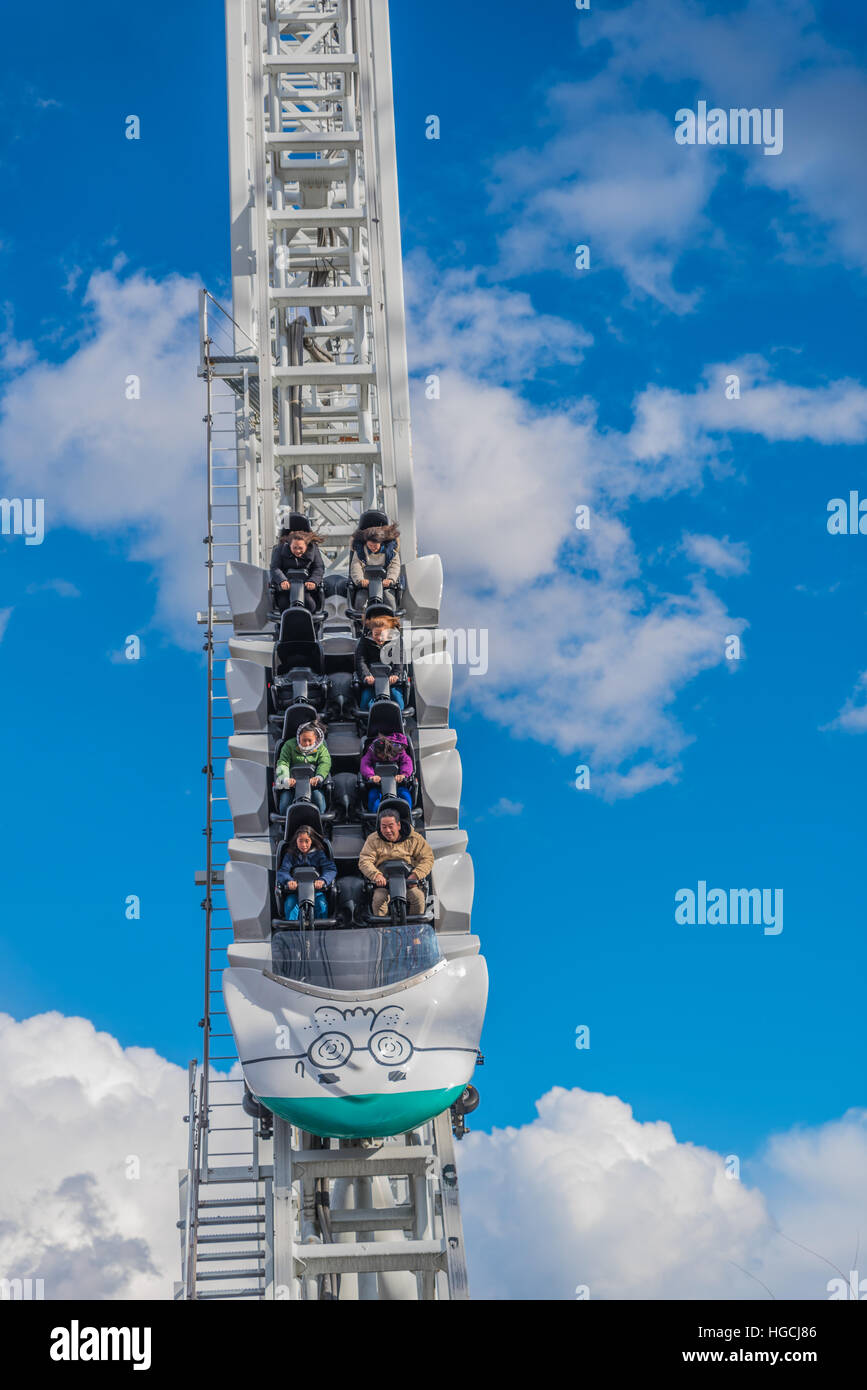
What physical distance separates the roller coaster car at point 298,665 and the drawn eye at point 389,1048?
336 cm

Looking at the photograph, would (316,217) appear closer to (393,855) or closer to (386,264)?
(386,264)

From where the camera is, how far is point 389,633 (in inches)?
564

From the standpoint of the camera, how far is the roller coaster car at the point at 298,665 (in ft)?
46.4

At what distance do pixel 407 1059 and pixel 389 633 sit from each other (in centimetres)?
405

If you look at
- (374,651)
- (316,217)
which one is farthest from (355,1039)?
(316,217)

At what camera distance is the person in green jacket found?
13.1m

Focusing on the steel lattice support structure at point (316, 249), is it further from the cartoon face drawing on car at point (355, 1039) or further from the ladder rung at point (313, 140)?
the cartoon face drawing on car at point (355, 1039)

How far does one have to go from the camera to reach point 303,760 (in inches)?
516

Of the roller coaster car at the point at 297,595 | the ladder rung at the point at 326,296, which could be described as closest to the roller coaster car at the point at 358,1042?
the roller coaster car at the point at 297,595

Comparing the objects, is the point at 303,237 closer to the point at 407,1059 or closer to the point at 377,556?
the point at 377,556

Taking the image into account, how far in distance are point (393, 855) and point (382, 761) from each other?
3.05ft

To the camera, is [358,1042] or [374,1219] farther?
[374,1219]

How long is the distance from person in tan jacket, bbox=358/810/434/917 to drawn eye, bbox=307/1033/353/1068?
3.96ft
